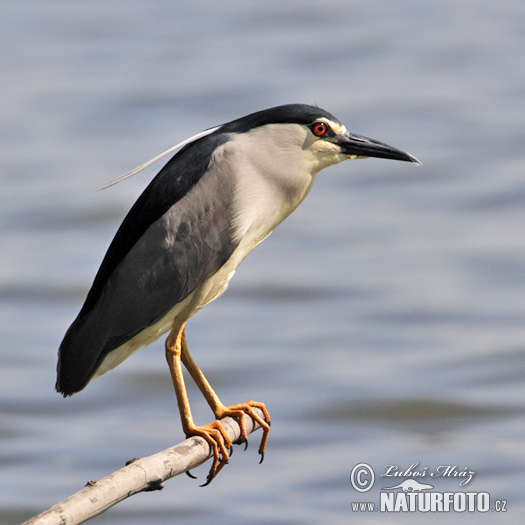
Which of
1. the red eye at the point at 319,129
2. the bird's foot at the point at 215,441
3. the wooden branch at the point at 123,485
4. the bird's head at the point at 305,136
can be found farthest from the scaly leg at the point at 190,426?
the red eye at the point at 319,129

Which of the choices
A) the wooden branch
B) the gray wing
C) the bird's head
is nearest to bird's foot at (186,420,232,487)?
the wooden branch

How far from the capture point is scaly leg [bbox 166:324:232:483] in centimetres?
322

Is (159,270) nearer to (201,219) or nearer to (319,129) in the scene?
(201,219)

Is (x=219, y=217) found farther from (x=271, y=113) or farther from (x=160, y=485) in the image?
(x=160, y=485)

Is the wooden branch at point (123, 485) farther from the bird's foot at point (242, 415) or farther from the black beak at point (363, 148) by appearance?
the black beak at point (363, 148)

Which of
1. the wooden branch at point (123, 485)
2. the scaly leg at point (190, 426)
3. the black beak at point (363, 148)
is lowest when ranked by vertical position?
the wooden branch at point (123, 485)

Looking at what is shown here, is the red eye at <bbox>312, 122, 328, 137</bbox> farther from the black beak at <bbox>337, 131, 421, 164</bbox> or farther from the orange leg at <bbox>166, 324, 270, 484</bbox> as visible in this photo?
the orange leg at <bbox>166, 324, 270, 484</bbox>

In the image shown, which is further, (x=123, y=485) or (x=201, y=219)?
(x=201, y=219)

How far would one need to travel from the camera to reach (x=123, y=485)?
8.43 feet

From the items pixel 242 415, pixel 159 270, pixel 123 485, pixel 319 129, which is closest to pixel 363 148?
pixel 319 129

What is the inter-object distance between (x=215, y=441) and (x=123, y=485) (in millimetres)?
701

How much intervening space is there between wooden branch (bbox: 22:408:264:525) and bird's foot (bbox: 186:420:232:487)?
120 millimetres

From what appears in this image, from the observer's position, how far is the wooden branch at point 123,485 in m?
2.39

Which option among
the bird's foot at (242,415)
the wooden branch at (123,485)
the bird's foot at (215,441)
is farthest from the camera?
the bird's foot at (242,415)
